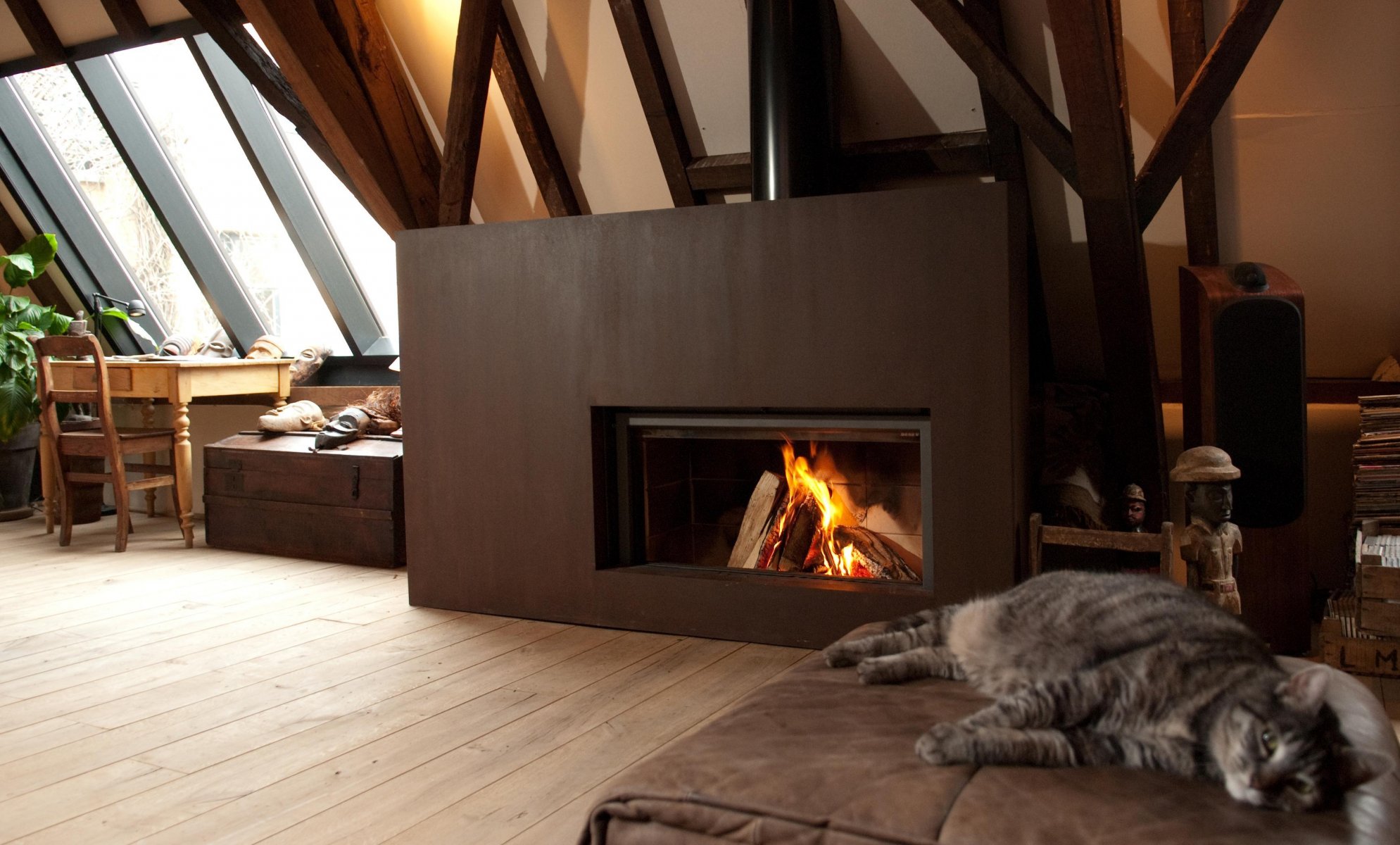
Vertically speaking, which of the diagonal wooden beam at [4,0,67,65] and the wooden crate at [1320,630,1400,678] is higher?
the diagonal wooden beam at [4,0,67,65]

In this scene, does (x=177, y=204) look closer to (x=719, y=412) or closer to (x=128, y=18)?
(x=128, y=18)

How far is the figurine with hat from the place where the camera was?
266 centimetres

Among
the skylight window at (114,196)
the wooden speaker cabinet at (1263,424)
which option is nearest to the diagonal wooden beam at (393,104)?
the skylight window at (114,196)

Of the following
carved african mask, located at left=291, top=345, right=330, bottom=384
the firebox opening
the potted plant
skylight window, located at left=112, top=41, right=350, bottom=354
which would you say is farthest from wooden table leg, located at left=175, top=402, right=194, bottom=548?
the firebox opening

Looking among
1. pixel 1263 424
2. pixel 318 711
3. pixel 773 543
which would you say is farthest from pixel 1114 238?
pixel 318 711

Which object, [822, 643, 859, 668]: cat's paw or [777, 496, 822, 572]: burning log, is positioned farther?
[777, 496, 822, 572]: burning log

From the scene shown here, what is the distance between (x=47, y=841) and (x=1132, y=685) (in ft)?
6.30

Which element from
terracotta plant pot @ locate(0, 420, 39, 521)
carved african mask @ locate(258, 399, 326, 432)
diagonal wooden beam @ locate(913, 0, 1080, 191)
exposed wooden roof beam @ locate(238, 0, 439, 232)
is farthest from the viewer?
terracotta plant pot @ locate(0, 420, 39, 521)

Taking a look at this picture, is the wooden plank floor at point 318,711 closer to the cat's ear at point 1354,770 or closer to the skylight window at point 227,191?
the cat's ear at point 1354,770

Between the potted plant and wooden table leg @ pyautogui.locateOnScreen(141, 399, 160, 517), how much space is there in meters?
0.49

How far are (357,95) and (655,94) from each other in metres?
1.24

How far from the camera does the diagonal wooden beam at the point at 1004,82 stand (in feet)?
9.77

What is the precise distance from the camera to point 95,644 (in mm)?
3361

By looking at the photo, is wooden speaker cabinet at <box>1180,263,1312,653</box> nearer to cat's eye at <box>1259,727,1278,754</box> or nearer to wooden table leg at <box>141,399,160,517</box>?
cat's eye at <box>1259,727,1278,754</box>
